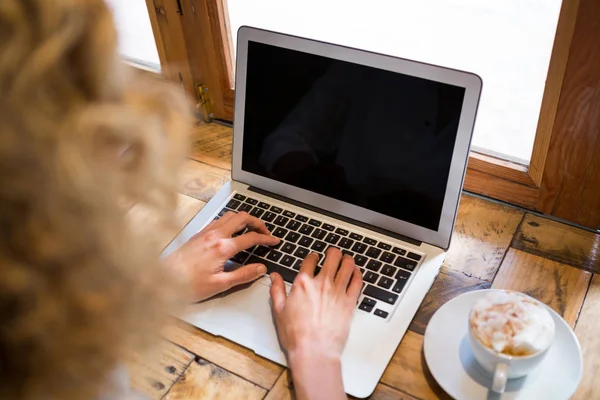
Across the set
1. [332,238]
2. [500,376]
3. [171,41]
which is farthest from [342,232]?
[171,41]

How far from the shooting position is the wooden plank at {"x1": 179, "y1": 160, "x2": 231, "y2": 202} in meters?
1.06

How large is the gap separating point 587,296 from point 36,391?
73 centimetres

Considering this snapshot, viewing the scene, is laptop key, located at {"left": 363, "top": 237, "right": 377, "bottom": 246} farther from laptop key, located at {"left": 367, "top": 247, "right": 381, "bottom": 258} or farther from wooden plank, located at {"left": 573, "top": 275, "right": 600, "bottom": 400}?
wooden plank, located at {"left": 573, "top": 275, "right": 600, "bottom": 400}

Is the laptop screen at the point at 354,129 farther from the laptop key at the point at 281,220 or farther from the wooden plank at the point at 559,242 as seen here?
the wooden plank at the point at 559,242

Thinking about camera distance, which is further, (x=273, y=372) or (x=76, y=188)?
(x=273, y=372)

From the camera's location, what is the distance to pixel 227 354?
0.79m

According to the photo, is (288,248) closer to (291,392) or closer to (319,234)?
(319,234)

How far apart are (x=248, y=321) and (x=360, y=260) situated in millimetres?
183

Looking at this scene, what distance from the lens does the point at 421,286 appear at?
842mm

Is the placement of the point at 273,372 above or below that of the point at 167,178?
below

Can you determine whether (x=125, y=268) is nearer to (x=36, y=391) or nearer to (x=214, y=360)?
(x=36, y=391)

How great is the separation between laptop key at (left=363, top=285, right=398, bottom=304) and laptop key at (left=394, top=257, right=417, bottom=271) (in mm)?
53

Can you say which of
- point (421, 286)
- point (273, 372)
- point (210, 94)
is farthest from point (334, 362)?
point (210, 94)

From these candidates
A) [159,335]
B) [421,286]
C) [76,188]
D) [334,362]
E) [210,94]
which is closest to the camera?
[76,188]
